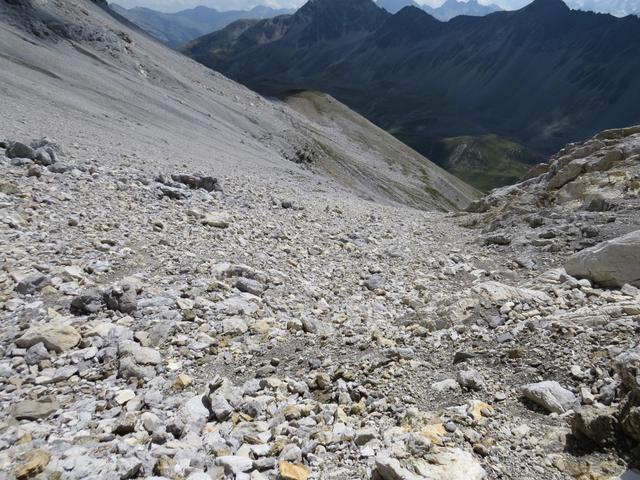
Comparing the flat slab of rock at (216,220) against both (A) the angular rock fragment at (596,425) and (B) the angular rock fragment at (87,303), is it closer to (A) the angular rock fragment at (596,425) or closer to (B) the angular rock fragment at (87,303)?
(B) the angular rock fragment at (87,303)

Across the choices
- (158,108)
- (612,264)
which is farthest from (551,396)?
(158,108)

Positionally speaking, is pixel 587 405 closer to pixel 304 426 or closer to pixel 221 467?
pixel 304 426

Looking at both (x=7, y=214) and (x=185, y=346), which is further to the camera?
(x=7, y=214)

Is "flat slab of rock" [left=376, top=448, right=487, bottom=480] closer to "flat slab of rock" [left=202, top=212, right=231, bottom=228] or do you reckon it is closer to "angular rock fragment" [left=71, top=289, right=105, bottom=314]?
"angular rock fragment" [left=71, top=289, right=105, bottom=314]

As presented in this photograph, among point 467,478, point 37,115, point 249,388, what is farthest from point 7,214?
point 37,115

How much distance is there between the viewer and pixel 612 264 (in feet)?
35.3

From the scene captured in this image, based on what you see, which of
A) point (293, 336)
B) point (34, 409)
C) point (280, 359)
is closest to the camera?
point (34, 409)

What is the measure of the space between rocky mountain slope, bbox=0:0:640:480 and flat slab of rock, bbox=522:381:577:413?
0.03m

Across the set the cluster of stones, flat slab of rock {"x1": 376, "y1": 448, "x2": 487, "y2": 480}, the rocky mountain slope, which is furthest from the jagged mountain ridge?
flat slab of rock {"x1": 376, "y1": 448, "x2": 487, "y2": 480}

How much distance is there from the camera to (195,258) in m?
12.3

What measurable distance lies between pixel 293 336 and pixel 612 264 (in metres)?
7.98

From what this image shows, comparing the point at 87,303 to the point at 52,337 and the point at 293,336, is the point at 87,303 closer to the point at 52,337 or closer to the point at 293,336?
the point at 52,337

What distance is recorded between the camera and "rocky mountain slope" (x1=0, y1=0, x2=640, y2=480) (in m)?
5.48

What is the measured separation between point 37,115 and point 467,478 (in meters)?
35.1
